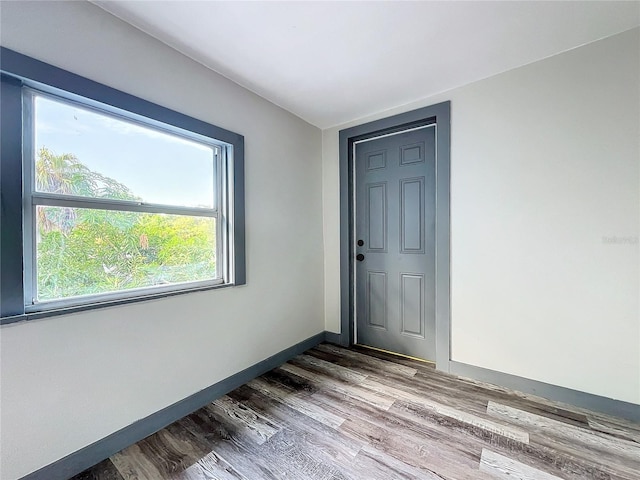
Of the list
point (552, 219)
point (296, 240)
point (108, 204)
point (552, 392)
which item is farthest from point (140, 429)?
point (552, 219)

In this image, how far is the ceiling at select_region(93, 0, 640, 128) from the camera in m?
1.48

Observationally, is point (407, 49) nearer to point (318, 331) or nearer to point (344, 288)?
point (344, 288)

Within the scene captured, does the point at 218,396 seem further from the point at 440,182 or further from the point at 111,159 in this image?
the point at 440,182

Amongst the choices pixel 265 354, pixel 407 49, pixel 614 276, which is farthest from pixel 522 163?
pixel 265 354

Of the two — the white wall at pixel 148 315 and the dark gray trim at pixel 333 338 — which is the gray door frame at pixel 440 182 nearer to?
the white wall at pixel 148 315

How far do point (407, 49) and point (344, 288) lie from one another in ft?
7.24

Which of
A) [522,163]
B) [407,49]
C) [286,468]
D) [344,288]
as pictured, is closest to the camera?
[286,468]

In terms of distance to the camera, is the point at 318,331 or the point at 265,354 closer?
the point at 265,354

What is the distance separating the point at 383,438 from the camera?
1572 mm

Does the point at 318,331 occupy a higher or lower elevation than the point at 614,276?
lower

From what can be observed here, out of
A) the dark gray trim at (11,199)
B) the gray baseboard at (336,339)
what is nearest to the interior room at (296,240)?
the dark gray trim at (11,199)

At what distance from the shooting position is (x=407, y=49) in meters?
1.80

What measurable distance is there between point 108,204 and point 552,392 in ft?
10.6

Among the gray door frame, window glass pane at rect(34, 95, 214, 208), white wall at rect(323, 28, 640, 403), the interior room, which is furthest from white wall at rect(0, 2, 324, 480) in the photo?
white wall at rect(323, 28, 640, 403)
